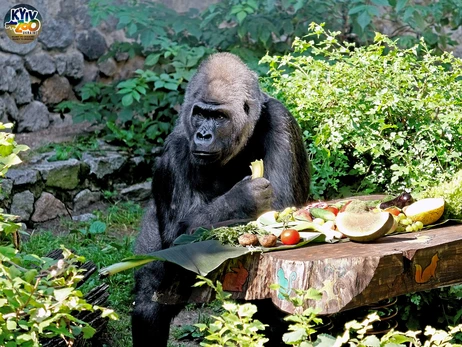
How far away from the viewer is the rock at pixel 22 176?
20.9 ft

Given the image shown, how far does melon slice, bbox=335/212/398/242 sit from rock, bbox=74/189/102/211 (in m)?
3.95

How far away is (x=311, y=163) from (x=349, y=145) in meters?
0.27

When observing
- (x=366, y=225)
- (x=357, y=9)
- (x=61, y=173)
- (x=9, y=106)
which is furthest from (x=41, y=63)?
(x=366, y=225)

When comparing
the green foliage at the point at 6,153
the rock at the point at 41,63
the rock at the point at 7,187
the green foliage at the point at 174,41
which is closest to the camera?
the green foliage at the point at 6,153

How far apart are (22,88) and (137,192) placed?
135 centimetres

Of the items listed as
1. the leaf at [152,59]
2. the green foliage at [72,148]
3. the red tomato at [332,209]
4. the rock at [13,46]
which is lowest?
the green foliage at [72,148]

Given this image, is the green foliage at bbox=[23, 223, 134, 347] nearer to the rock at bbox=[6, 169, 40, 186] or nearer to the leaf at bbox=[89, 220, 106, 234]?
the leaf at bbox=[89, 220, 106, 234]

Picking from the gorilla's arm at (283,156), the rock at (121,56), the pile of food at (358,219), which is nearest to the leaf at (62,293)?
the pile of food at (358,219)

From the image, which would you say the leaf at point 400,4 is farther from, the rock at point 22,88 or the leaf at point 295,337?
the leaf at point 295,337

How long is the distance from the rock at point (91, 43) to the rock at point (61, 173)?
1.23 metres

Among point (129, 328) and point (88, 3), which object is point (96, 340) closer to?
point (129, 328)

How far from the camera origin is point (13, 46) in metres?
6.89

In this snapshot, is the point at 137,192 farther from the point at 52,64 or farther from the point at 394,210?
the point at 394,210

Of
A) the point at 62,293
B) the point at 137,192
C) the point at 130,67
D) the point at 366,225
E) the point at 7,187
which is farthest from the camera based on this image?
the point at 130,67
